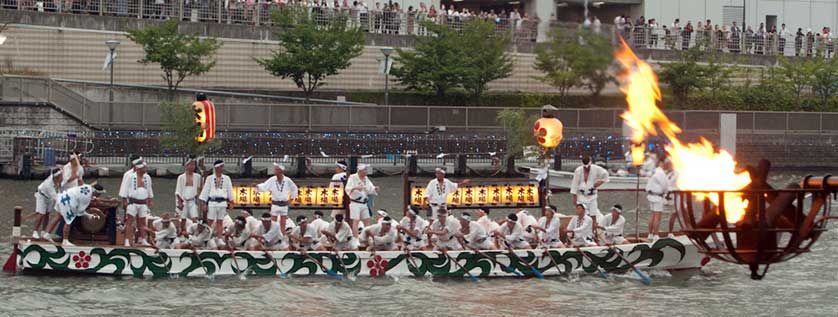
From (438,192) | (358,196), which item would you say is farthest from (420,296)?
(358,196)

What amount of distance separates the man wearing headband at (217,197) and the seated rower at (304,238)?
1.42m

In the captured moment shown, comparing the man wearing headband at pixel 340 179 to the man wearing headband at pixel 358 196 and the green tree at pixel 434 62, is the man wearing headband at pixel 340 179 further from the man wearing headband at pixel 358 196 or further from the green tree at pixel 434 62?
the green tree at pixel 434 62

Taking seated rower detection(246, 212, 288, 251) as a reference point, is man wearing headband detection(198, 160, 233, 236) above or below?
above

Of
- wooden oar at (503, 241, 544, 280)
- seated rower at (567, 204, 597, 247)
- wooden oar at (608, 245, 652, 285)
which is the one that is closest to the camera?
wooden oar at (503, 241, 544, 280)

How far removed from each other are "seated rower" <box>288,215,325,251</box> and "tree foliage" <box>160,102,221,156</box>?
2374cm

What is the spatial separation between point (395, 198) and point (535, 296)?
1862 centimetres

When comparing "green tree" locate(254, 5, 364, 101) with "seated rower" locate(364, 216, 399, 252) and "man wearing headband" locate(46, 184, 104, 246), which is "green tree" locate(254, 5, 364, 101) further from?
"man wearing headband" locate(46, 184, 104, 246)

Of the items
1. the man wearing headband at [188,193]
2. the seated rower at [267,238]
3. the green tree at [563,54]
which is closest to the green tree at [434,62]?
the man wearing headband at [188,193]

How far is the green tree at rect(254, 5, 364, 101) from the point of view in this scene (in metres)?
58.9

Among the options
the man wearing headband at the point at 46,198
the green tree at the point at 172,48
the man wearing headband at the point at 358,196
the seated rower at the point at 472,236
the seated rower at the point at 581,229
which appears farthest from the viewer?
the green tree at the point at 172,48

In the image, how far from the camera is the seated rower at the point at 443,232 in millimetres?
29484

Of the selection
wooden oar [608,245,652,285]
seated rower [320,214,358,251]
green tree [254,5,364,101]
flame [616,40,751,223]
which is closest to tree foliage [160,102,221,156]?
green tree [254,5,364,101]

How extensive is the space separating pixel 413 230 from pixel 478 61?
31.5 m

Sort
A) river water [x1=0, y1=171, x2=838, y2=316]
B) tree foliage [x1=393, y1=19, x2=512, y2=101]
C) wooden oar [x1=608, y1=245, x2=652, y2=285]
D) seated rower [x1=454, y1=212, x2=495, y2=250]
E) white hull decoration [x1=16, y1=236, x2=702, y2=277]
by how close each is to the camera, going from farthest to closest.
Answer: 1. tree foliage [x1=393, y1=19, x2=512, y2=101]
2. wooden oar [x1=608, y1=245, x2=652, y2=285]
3. seated rower [x1=454, y1=212, x2=495, y2=250]
4. white hull decoration [x1=16, y1=236, x2=702, y2=277]
5. river water [x1=0, y1=171, x2=838, y2=316]
